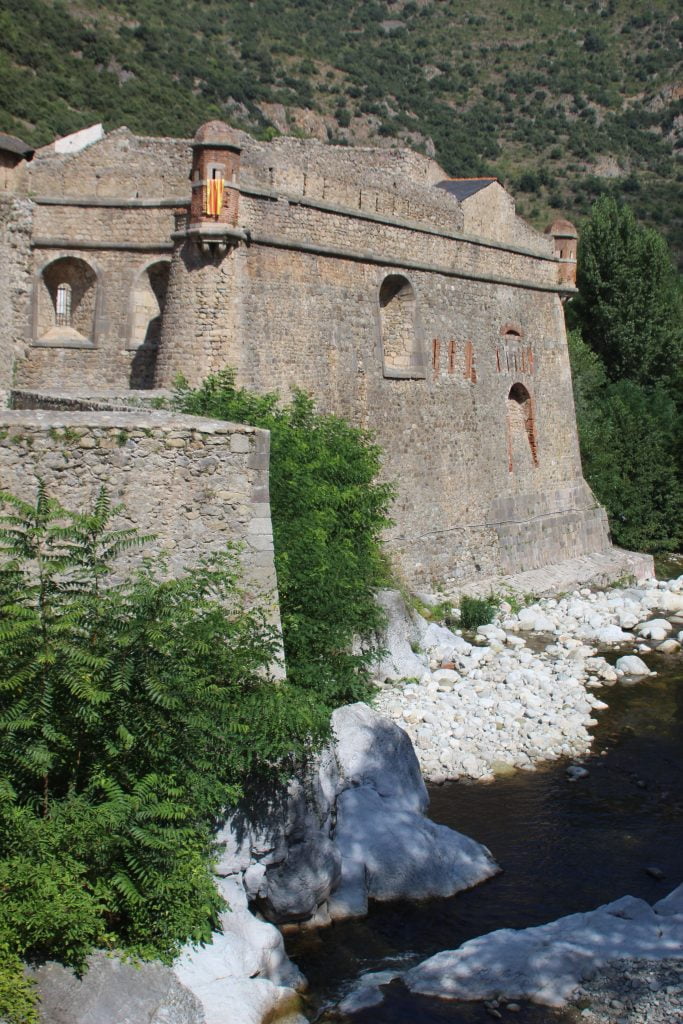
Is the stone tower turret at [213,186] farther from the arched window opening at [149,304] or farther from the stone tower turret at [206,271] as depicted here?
the arched window opening at [149,304]

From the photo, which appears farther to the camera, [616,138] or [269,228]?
[616,138]

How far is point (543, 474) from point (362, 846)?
1524cm

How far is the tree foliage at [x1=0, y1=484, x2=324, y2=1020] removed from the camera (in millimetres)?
6711

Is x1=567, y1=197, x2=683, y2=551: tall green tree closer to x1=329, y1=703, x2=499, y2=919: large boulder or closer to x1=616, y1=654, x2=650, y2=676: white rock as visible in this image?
x1=616, y1=654, x2=650, y2=676: white rock

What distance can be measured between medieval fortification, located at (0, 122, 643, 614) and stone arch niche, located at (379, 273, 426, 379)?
3 centimetres

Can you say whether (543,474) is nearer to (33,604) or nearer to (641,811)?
(641,811)

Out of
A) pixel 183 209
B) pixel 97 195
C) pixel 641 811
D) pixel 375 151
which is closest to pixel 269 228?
pixel 183 209

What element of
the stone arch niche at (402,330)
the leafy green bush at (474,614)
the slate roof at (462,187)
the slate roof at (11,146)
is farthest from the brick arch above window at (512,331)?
the slate roof at (11,146)

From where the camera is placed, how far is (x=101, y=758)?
7.38m

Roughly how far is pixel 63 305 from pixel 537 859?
1223 centimetres

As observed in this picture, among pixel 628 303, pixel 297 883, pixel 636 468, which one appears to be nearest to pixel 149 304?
pixel 297 883

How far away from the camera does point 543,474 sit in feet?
78.4

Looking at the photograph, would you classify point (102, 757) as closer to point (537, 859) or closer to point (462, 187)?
point (537, 859)

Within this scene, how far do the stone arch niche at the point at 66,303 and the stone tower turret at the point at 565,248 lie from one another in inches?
444
